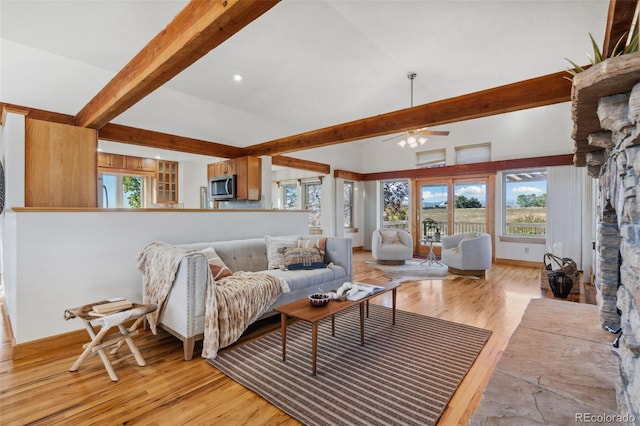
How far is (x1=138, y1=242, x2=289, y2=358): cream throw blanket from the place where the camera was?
246 cm

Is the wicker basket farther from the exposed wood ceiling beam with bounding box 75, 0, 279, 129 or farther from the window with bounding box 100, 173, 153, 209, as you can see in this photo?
the window with bounding box 100, 173, 153, 209

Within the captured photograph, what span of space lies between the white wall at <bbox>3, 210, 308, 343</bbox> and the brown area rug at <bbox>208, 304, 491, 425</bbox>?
1449mm

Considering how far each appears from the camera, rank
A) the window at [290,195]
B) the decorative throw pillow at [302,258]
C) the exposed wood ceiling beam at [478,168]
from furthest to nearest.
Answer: the window at [290,195] < the exposed wood ceiling beam at [478,168] < the decorative throw pillow at [302,258]

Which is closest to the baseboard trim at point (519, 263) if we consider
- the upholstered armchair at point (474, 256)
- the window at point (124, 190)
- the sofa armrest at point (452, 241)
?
the sofa armrest at point (452, 241)

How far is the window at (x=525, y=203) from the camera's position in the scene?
21.1 feet

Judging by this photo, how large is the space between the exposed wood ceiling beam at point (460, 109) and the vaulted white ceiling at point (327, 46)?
996 millimetres

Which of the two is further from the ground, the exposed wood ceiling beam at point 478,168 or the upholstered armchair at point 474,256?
the exposed wood ceiling beam at point 478,168

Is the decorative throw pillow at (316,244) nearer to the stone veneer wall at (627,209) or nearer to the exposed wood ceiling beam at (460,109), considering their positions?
the exposed wood ceiling beam at (460,109)

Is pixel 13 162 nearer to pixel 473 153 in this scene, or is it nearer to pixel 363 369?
pixel 363 369

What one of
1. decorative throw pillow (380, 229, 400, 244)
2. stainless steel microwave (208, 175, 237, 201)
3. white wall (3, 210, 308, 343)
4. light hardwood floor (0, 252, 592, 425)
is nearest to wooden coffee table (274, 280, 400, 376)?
light hardwood floor (0, 252, 592, 425)

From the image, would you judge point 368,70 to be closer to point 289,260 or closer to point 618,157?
point 289,260

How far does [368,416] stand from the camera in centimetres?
175

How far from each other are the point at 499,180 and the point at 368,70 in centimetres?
409

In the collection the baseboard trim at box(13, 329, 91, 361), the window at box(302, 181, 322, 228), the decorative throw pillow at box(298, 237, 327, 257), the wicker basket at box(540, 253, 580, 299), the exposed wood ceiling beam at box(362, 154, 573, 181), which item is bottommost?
the baseboard trim at box(13, 329, 91, 361)
